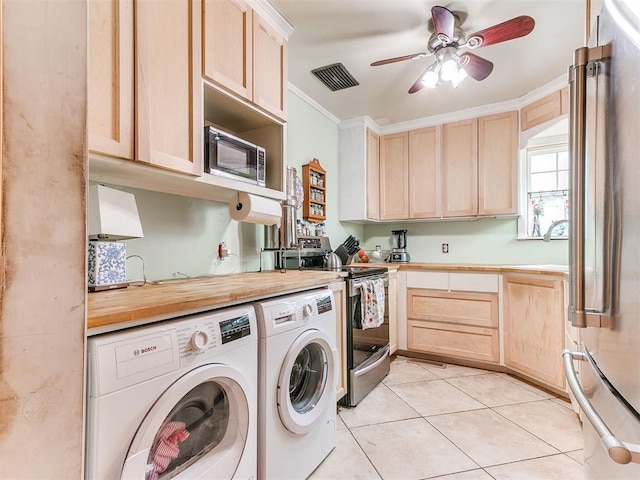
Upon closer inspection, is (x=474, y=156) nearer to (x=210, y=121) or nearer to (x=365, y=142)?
(x=365, y=142)

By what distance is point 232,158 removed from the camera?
166 centimetres

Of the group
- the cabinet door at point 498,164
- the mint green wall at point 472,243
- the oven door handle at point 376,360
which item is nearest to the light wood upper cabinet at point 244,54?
the oven door handle at point 376,360

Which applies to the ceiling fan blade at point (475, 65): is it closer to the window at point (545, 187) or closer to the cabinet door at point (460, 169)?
the cabinet door at point (460, 169)

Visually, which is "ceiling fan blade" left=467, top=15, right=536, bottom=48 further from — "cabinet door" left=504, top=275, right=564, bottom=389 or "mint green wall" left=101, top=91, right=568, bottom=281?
"cabinet door" left=504, top=275, right=564, bottom=389

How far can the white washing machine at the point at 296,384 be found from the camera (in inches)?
49.8

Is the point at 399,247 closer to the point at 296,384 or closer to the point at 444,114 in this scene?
the point at 444,114

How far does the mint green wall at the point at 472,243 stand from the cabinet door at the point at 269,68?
2.34 metres

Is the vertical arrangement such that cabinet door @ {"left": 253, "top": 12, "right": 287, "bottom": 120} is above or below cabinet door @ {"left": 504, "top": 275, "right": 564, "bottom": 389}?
above

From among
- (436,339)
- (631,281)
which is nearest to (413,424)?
(436,339)

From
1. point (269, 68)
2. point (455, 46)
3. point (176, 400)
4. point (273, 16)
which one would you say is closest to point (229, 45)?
point (269, 68)

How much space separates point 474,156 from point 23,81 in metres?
3.47

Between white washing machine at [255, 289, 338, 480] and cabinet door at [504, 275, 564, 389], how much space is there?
5.65 ft

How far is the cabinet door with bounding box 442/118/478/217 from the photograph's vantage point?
321 centimetres

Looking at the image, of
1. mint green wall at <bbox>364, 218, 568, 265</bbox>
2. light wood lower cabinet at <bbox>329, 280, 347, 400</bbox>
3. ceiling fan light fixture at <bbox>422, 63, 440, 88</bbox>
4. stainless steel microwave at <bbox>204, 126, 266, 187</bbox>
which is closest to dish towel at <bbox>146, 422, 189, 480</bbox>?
stainless steel microwave at <bbox>204, 126, 266, 187</bbox>
